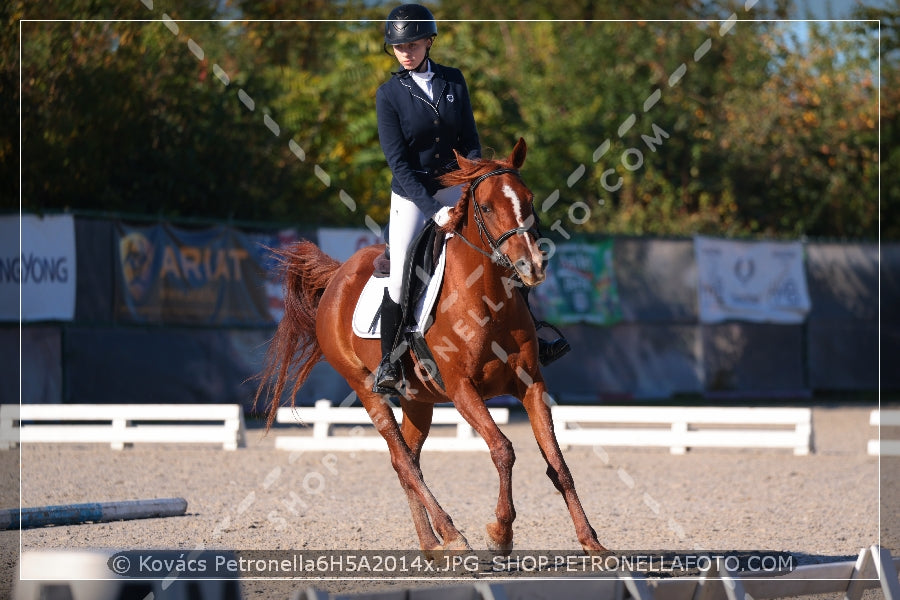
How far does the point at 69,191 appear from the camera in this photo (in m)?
16.4

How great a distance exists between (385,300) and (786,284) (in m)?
15.0

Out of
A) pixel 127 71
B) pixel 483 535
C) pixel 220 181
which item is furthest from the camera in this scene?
pixel 220 181

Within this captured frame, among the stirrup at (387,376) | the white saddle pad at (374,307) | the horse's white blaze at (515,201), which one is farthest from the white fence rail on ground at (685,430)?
the horse's white blaze at (515,201)

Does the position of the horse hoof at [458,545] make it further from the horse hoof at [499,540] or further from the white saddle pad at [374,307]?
the white saddle pad at [374,307]

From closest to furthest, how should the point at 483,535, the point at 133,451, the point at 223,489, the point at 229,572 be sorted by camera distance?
1. the point at 229,572
2. the point at 483,535
3. the point at 223,489
4. the point at 133,451

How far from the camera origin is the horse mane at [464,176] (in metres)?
5.80

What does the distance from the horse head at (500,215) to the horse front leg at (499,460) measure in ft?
2.44

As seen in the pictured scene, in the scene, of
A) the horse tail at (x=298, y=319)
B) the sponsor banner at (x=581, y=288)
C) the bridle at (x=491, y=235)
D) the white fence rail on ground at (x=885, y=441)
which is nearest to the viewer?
the bridle at (x=491, y=235)

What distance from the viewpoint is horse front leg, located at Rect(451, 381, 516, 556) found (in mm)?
5676

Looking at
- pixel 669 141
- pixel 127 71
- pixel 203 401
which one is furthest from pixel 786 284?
pixel 127 71

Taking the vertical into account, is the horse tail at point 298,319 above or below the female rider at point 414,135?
below

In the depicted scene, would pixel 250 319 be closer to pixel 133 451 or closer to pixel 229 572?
pixel 133 451

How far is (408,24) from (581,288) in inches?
486

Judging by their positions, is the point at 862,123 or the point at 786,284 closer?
the point at 786,284
